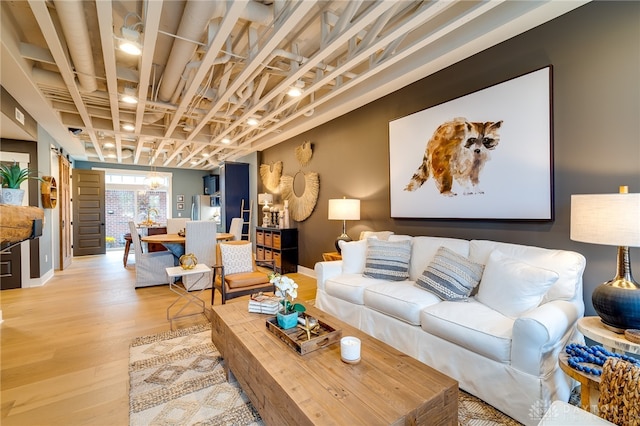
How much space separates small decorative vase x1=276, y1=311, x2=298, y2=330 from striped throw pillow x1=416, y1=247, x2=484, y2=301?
4.12ft

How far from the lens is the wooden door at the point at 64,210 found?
608 cm

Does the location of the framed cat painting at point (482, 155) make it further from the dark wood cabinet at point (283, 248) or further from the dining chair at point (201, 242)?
the dining chair at point (201, 242)

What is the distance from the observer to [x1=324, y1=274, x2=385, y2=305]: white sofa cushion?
2793 millimetres

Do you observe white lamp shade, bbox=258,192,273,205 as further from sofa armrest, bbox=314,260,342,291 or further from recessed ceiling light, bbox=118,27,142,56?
recessed ceiling light, bbox=118,27,142,56

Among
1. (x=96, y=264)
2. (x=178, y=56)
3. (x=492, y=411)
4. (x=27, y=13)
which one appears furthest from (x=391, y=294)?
(x=96, y=264)

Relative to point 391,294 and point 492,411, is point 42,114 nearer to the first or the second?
point 391,294

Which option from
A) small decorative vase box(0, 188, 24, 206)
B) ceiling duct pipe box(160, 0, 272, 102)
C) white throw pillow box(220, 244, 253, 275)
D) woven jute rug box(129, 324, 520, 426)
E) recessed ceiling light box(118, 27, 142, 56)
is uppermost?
ceiling duct pipe box(160, 0, 272, 102)

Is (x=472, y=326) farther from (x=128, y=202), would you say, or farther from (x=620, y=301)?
(x=128, y=202)

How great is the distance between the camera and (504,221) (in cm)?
264

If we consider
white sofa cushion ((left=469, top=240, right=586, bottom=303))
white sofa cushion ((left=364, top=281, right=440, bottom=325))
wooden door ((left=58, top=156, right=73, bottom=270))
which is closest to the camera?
white sofa cushion ((left=469, top=240, right=586, bottom=303))

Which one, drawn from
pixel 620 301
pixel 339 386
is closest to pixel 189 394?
pixel 339 386

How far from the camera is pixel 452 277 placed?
235cm

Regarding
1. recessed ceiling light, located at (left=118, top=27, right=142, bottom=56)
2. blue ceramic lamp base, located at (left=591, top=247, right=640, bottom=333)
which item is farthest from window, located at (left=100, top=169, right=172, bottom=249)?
blue ceramic lamp base, located at (left=591, top=247, right=640, bottom=333)

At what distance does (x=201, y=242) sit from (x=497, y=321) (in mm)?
4021
